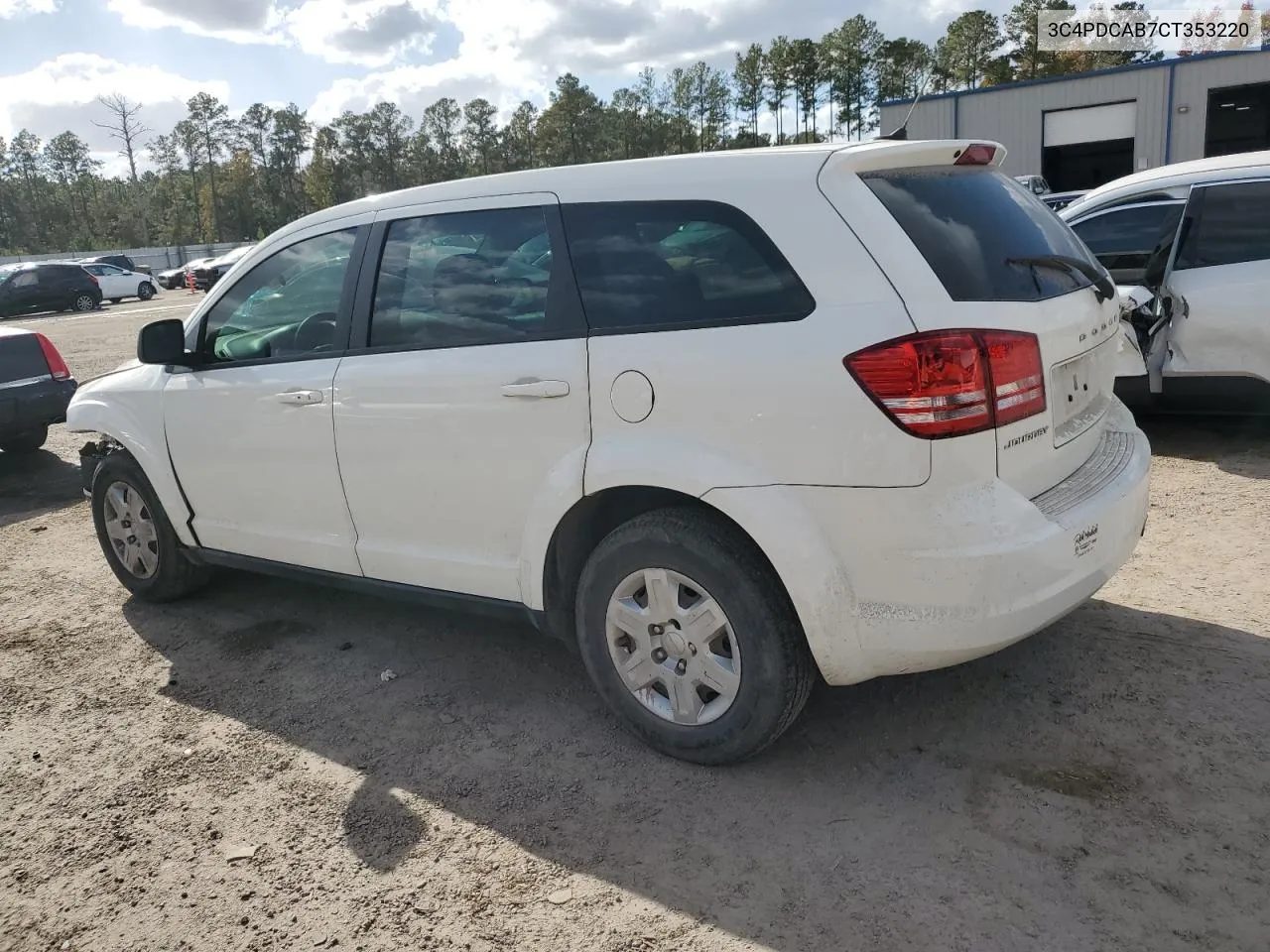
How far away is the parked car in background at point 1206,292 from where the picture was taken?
19.7ft

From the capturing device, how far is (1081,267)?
3.31m

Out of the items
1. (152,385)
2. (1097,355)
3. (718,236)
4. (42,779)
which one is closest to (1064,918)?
(1097,355)

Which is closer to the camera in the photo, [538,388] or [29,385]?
[538,388]

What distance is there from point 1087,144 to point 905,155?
37.3 metres

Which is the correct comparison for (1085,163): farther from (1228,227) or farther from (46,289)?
(46,289)

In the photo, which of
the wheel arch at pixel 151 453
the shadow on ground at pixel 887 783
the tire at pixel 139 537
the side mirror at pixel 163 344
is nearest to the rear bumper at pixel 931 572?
the shadow on ground at pixel 887 783

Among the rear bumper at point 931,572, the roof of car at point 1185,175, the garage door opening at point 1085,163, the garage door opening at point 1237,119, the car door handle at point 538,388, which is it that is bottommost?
the rear bumper at point 931,572

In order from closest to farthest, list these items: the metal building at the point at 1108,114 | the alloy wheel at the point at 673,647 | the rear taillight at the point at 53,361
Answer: the alloy wheel at the point at 673,647, the rear taillight at the point at 53,361, the metal building at the point at 1108,114

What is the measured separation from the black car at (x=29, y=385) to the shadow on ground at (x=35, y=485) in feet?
1.08

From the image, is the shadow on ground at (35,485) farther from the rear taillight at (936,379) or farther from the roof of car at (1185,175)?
the roof of car at (1185,175)

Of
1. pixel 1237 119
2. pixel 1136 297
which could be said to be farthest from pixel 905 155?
pixel 1237 119

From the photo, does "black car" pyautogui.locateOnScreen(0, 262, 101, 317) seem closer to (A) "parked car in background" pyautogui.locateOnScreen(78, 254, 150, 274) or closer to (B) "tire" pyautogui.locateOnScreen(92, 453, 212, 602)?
(A) "parked car in background" pyautogui.locateOnScreen(78, 254, 150, 274)

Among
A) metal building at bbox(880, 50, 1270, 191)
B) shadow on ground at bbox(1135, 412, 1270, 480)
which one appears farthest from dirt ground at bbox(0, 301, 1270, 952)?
metal building at bbox(880, 50, 1270, 191)

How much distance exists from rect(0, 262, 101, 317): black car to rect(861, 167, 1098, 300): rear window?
32.8 m
